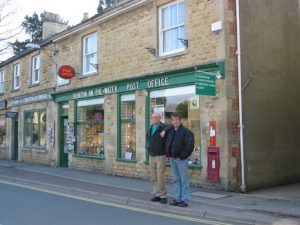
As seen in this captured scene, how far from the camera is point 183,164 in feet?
32.1

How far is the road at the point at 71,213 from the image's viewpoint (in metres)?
8.41

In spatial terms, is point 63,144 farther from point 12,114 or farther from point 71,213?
point 71,213

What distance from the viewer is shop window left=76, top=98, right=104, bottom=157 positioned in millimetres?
17578

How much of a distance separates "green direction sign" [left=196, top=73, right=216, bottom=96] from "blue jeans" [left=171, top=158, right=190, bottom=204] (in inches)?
106

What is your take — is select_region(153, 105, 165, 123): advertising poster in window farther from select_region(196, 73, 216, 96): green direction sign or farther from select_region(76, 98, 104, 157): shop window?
select_region(76, 98, 104, 157): shop window

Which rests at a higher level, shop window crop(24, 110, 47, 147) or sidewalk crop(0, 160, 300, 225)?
shop window crop(24, 110, 47, 147)

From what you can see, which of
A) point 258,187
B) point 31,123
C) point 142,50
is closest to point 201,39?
point 142,50

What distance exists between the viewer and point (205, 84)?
39.7 ft

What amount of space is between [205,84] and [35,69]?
530 inches

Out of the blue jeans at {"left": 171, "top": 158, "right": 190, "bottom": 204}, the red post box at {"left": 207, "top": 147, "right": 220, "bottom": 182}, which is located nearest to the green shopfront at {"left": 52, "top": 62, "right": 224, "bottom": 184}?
the red post box at {"left": 207, "top": 147, "right": 220, "bottom": 182}

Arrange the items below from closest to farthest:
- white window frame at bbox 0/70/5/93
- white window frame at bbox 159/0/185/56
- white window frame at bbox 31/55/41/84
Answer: white window frame at bbox 159/0/185/56 < white window frame at bbox 31/55/41/84 < white window frame at bbox 0/70/5/93

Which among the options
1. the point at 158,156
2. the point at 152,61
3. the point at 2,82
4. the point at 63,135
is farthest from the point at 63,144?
the point at 158,156

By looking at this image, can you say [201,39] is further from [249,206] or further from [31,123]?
[31,123]

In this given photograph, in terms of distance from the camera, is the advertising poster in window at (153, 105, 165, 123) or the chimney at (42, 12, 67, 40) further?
the chimney at (42, 12, 67, 40)
